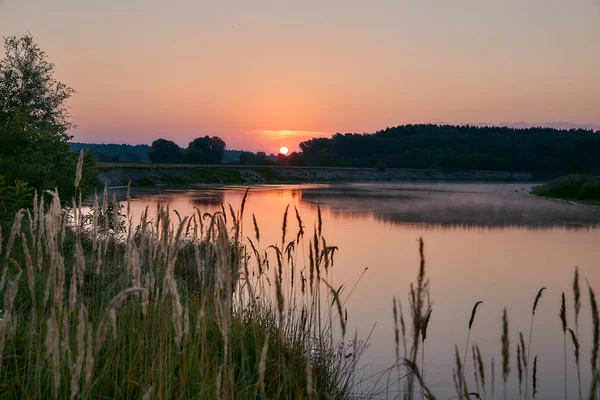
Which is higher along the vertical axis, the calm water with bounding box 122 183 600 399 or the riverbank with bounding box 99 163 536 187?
the riverbank with bounding box 99 163 536 187

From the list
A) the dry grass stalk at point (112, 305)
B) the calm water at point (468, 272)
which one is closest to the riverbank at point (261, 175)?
the calm water at point (468, 272)

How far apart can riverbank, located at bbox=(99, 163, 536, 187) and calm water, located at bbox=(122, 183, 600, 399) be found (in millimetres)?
32667

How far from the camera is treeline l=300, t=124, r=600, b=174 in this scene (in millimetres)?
145625

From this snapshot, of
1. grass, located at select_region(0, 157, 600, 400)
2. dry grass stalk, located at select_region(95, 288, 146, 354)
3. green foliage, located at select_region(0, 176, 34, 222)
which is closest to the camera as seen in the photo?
dry grass stalk, located at select_region(95, 288, 146, 354)

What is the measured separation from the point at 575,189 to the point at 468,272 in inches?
1726

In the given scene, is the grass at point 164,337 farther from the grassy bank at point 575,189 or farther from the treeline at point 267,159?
the treeline at point 267,159

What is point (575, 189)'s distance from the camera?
56.7m

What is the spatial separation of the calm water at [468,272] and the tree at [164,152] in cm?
11744

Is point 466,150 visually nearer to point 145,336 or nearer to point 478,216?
point 478,216

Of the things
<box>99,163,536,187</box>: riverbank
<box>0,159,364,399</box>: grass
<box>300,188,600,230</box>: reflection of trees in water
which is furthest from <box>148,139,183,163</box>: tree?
<box>0,159,364,399</box>: grass

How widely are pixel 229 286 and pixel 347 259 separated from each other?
1766cm

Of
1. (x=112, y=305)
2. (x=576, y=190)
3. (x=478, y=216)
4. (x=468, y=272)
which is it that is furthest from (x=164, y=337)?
(x=576, y=190)

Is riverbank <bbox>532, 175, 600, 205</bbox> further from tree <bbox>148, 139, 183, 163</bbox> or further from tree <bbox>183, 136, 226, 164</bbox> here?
tree <bbox>148, 139, 183, 163</bbox>

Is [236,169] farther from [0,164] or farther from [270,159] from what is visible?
[0,164]
